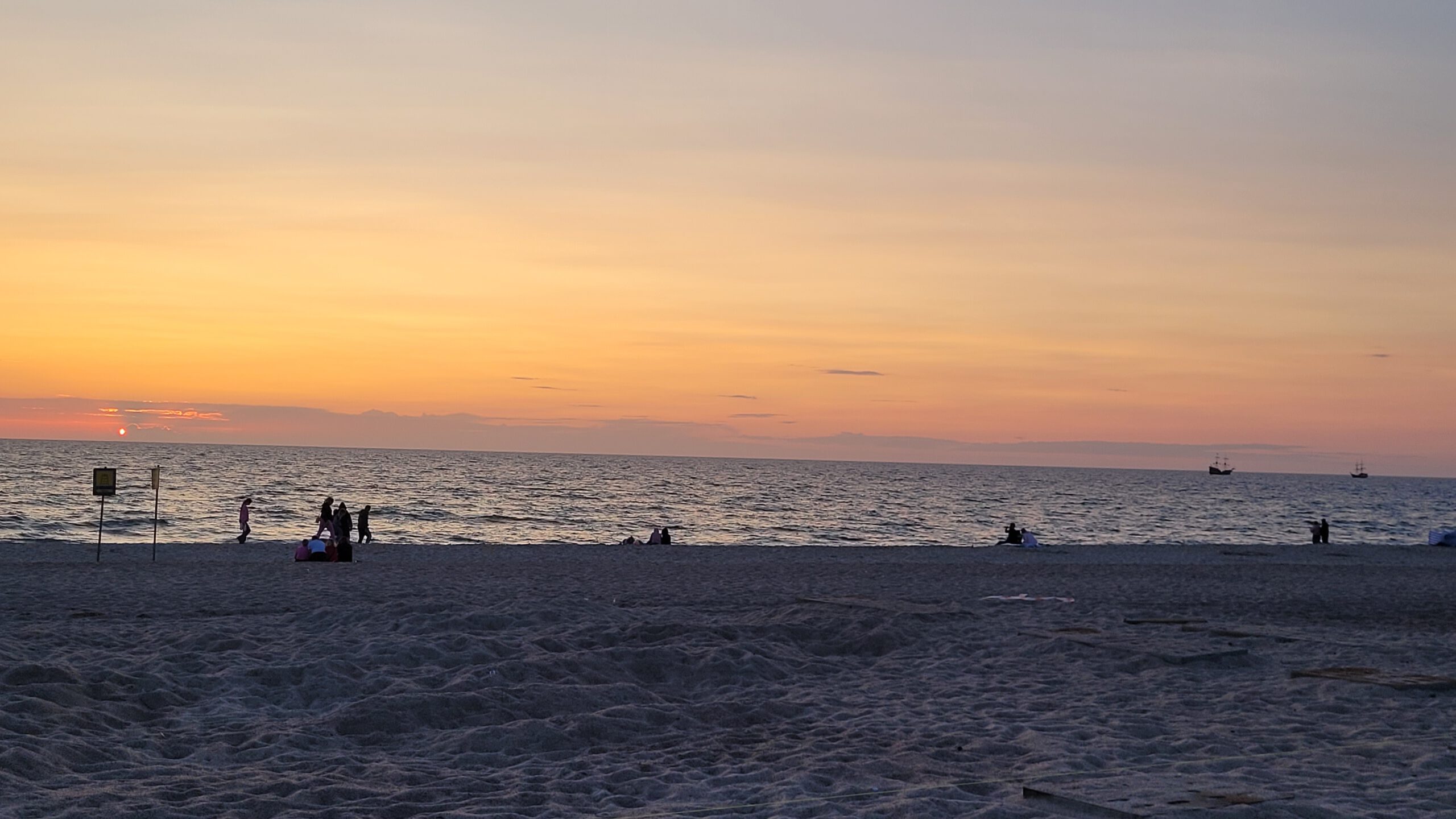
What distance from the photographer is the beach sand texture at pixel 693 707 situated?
6699 millimetres

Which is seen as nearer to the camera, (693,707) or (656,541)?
(693,707)

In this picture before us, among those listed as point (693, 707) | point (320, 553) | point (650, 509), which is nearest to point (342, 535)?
point (320, 553)

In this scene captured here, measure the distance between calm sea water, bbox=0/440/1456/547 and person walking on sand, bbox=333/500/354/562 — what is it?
1115 cm

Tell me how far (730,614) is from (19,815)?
10.1m

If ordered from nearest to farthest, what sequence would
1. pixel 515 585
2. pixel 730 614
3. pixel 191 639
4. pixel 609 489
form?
pixel 191 639 → pixel 730 614 → pixel 515 585 → pixel 609 489

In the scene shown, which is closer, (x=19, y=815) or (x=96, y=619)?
(x=19, y=815)

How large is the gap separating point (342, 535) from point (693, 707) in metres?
17.7

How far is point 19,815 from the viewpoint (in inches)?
237

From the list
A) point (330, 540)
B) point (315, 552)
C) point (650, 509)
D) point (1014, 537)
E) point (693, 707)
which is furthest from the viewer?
point (650, 509)

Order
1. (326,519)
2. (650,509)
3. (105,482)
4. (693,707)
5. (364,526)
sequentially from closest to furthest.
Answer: (693,707), (105,482), (326,519), (364,526), (650,509)

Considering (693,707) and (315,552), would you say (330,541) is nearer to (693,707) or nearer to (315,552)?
(315,552)

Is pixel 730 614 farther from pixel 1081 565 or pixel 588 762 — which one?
Result: pixel 1081 565

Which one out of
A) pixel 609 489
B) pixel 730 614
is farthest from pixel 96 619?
pixel 609 489

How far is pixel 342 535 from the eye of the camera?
25188mm
